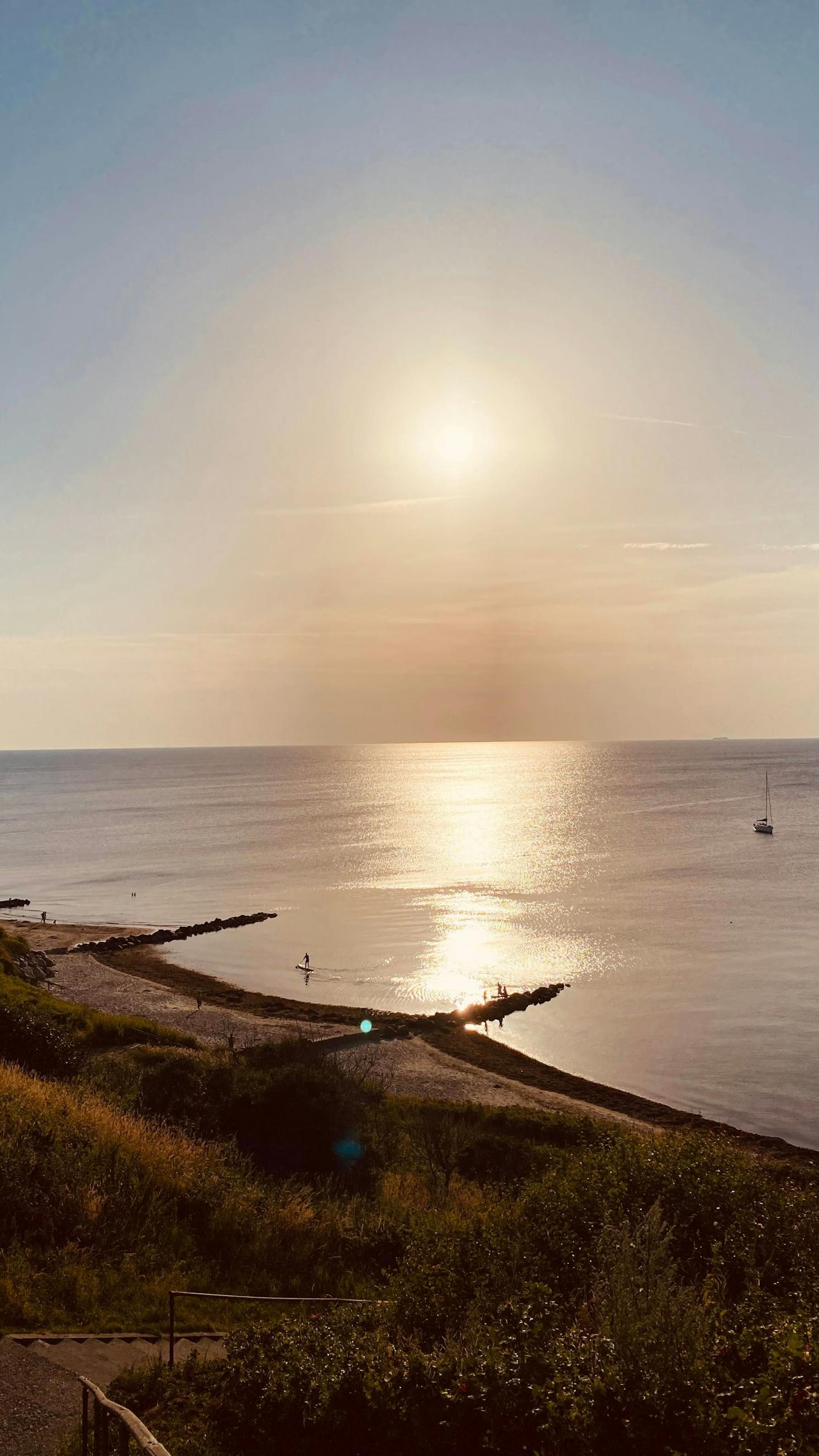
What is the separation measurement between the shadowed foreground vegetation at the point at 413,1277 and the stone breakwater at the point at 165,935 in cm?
4423

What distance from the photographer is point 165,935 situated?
73.8 metres

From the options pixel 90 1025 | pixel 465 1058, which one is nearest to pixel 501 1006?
pixel 465 1058

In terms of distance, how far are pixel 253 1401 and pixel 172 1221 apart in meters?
7.31

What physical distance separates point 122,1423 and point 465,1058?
1609 inches

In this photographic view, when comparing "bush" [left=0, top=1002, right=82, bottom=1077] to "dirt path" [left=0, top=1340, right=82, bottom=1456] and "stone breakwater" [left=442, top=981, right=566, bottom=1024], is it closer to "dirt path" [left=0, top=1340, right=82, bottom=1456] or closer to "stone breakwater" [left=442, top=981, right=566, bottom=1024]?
"dirt path" [left=0, top=1340, right=82, bottom=1456]

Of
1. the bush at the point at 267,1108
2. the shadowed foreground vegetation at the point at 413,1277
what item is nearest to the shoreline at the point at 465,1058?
the bush at the point at 267,1108

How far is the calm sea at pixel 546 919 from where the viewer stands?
152 feet

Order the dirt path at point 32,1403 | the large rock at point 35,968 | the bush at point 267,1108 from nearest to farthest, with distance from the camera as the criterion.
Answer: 1. the dirt path at point 32,1403
2. the bush at point 267,1108
3. the large rock at point 35,968

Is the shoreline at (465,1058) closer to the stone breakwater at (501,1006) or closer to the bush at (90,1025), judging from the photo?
the stone breakwater at (501,1006)

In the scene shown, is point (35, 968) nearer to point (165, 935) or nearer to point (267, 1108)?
point (165, 935)

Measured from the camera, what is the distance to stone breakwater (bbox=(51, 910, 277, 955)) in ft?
225

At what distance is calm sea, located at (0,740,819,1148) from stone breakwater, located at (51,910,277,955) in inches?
77.6

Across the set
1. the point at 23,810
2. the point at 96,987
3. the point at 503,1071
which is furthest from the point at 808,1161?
the point at 23,810

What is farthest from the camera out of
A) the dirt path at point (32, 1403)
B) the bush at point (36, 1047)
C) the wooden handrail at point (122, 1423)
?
the bush at point (36, 1047)
